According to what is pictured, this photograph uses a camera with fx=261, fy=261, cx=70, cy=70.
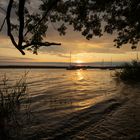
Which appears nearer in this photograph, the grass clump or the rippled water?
the rippled water

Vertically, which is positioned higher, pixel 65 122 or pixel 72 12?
pixel 72 12

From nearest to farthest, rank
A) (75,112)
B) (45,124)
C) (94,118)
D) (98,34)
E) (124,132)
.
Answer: (124,132)
(45,124)
(94,118)
(75,112)
(98,34)

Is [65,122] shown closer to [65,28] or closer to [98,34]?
[65,28]

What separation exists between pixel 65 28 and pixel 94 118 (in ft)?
20.0

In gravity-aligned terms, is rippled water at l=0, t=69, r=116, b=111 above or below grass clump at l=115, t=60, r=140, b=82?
below

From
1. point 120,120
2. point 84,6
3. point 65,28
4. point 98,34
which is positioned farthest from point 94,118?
point 98,34

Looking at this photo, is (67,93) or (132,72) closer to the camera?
(67,93)

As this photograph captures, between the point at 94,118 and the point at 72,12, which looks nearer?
the point at 94,118

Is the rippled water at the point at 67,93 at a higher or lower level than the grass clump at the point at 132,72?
lower

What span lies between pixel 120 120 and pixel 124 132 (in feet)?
7.02

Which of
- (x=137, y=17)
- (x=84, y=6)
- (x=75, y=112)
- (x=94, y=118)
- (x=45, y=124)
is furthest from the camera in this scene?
(x=137, y=17)

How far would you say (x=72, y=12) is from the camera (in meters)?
16.9

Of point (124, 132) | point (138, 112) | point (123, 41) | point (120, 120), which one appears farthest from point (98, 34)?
point (124, 132)

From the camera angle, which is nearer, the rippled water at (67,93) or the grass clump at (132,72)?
the rippled water at (67,93)
